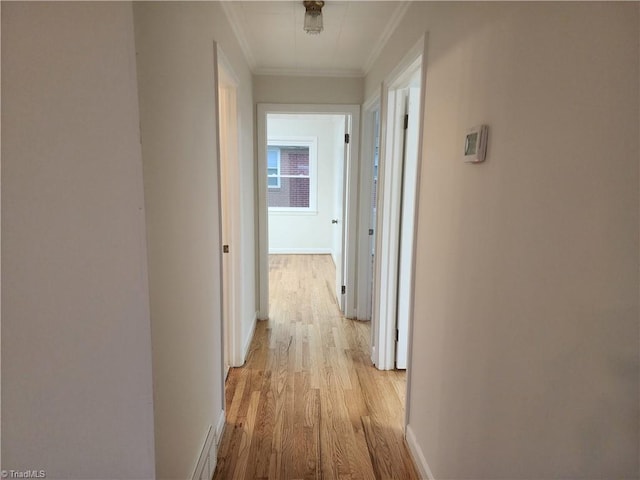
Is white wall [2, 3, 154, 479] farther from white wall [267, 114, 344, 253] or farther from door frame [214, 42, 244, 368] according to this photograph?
white wall [267, 114, 344, 253]

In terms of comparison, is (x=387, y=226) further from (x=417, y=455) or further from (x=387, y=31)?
(x=417, y=455)

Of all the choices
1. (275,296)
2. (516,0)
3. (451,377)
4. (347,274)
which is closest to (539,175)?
(516,0)

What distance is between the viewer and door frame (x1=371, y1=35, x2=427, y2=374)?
2.33 meters

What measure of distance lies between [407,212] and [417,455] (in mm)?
1435

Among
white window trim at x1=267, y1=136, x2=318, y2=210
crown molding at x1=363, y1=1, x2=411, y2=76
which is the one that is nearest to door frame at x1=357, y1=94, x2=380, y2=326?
crown molding at x1=363, y1=1, x2=411, y2=76

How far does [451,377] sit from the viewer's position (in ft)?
4.44

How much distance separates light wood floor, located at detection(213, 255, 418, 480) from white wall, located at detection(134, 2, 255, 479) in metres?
0.29

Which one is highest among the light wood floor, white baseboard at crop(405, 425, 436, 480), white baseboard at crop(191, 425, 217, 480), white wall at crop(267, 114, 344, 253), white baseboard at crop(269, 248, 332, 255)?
white wall at crop(267, 114, 344, 253)

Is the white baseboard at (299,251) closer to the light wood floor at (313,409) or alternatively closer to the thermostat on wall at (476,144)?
the light wood floor at (313,409)

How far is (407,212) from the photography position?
7.93 feet

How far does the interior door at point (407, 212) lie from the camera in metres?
2.30

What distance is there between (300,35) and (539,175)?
6.69 ft

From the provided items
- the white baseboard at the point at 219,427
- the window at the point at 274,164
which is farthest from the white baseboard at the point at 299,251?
the white baseboard at the point at 219,427

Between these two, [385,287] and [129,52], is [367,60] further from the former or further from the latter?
[129,52]
